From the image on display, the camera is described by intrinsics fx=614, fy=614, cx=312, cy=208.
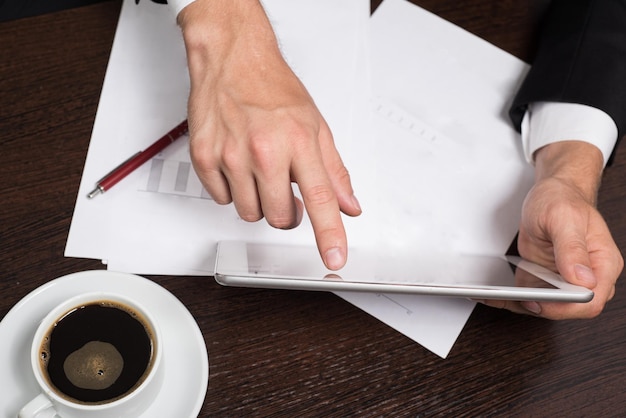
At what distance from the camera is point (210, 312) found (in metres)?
0.63

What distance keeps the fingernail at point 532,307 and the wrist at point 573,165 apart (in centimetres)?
15

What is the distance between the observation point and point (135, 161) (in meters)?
0.68

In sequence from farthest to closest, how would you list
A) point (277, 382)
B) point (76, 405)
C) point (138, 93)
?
1. point (138, 93)
2. point (277, 382)
3. point (76, 405)

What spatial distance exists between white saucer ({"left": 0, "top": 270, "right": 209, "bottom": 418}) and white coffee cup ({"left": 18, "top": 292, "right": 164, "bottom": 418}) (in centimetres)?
2

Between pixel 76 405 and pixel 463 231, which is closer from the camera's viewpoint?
pixel 76 405

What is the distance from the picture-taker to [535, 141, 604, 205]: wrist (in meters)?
0.71

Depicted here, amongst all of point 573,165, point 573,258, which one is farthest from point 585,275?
point 573,165

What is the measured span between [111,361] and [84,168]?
24 centimetres

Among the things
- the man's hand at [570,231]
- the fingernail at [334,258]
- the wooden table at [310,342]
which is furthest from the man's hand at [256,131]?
the man's hand at [570,231]

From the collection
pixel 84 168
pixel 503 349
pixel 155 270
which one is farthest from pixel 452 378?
pixel 84 168

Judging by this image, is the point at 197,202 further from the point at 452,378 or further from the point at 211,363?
the point at 452,378

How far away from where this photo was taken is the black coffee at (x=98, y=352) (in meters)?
0.52

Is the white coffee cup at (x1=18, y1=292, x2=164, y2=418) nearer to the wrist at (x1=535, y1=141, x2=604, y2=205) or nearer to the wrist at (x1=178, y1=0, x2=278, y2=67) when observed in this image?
the wrist at (x1=178, y1=0, x2=278, y2=67)

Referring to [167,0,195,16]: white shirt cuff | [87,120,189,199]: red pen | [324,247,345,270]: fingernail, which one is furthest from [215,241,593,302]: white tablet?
[167,0,195,16]: white shirt cuff
